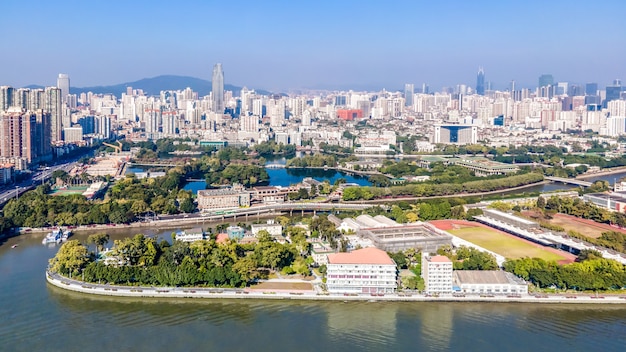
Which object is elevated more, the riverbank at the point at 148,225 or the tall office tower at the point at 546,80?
the tall office tower at the point at 546,80

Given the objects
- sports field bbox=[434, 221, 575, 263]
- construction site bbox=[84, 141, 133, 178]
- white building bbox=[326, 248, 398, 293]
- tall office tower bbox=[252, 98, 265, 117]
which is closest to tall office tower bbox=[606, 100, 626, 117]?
tall office tower bbox=[252, 98, 265, 117]

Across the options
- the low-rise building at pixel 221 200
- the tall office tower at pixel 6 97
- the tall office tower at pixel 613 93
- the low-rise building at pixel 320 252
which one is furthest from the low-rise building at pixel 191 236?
the tall office tower at pixel 613 93

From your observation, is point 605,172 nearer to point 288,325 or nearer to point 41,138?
point 288,325

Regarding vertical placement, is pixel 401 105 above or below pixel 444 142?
above

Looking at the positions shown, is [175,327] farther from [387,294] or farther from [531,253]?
[531,253]

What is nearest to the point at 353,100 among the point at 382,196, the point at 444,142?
the point at 444,142

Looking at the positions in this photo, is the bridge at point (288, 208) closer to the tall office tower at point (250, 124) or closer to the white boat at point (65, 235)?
the white boat at point (65, 235)
